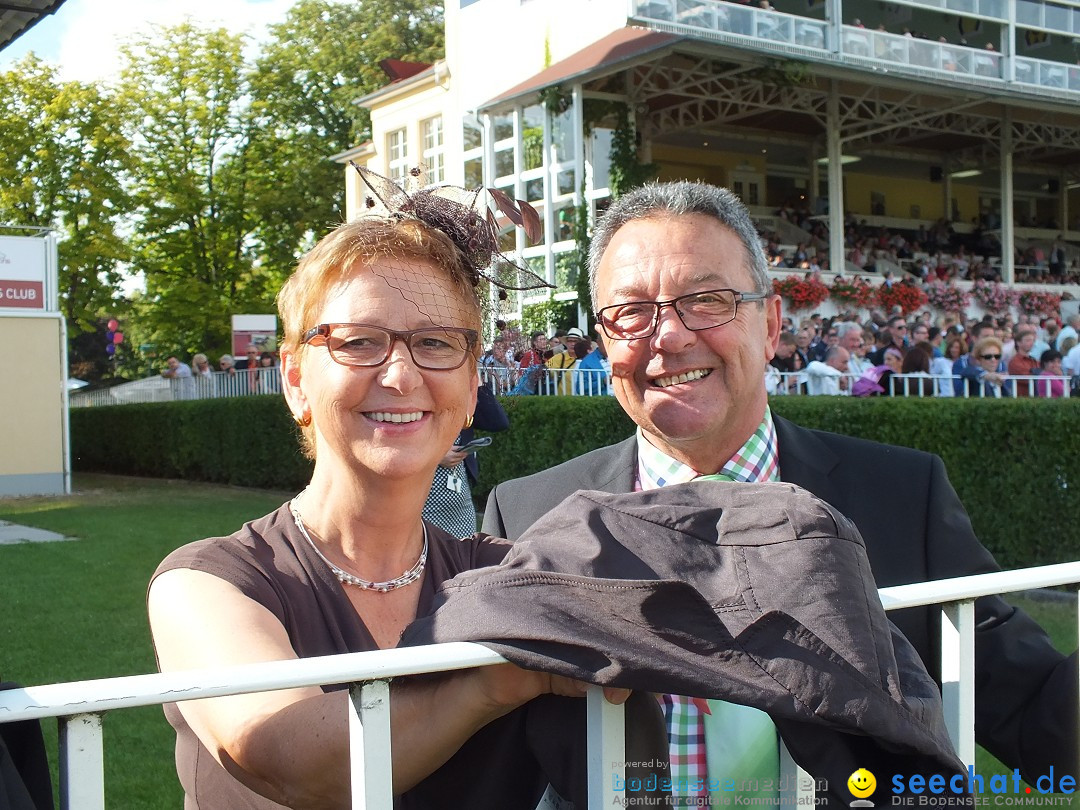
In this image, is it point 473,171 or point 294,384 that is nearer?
point 294,384

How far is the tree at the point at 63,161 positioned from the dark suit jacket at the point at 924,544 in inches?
1156

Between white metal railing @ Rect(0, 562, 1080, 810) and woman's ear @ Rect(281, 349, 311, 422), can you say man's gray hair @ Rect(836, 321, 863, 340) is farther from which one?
white metal railing @ Rect(0, 562, 1080, 810)

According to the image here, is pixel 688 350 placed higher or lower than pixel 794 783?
higher

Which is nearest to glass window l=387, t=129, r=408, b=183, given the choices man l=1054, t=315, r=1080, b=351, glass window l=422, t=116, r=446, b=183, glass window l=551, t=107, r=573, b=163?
glass window l=422, t=116, r=446, b=183

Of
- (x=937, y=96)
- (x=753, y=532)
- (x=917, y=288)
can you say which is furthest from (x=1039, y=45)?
(x=753, y=532)

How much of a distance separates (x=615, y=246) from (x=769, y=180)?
28.3m

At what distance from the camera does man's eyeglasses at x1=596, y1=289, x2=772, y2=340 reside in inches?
101

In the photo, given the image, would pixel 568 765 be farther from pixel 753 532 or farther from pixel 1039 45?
pixel 1039 45

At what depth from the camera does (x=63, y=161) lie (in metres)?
30.3

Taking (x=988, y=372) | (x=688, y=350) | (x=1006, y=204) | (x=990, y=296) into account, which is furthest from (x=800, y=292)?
(x=688, y=350)

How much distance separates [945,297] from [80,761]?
80.8ft

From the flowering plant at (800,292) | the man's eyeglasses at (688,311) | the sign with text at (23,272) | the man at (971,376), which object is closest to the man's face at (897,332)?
the man at (971,376)

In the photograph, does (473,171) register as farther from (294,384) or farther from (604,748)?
(604,748)

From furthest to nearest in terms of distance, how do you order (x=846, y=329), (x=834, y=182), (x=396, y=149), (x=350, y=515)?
(x=396, y=149) < (x=834, y=182) < (x=846, y=329) < (x=350, y=515)
